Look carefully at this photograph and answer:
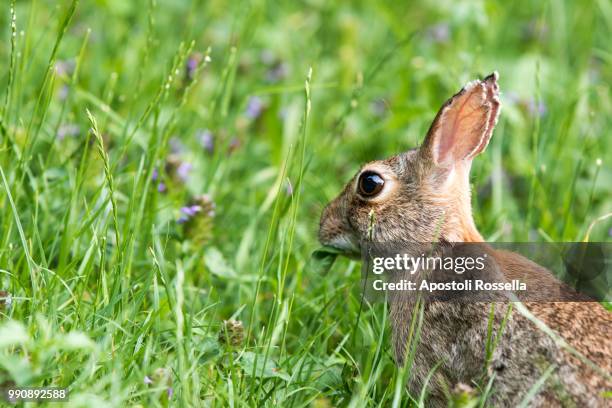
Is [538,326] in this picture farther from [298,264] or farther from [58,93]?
[58,93]

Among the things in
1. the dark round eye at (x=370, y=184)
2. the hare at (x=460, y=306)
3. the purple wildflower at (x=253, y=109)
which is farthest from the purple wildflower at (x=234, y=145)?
the dark round eye at (x=370, y=184)

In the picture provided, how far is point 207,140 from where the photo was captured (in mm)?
5211

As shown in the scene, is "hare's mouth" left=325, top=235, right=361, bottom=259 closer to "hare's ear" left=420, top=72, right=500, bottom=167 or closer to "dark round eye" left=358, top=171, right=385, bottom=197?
"dark round eye" left=358, top=171, right=385, bottom=197

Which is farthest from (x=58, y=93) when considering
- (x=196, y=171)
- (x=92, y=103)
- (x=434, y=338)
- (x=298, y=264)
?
(x=434, y=338)

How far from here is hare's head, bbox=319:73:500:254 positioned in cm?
387

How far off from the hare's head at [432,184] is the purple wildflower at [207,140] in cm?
130

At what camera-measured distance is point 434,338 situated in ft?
12.1

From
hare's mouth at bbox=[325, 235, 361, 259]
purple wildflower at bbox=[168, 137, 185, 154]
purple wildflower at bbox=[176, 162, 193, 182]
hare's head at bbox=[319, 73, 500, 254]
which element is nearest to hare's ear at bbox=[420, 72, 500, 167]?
hare's head at bbox=[319, 73, 500, 254]

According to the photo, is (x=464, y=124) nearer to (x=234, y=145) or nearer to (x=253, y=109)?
(x=234, y=145)

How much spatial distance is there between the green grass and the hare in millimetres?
221

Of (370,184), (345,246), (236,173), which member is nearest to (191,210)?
(345,246)

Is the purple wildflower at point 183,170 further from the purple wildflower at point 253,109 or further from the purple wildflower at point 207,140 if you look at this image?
the purple wildflower at point 253,109

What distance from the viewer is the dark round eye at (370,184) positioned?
4.07 m

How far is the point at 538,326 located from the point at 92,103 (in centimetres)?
294
